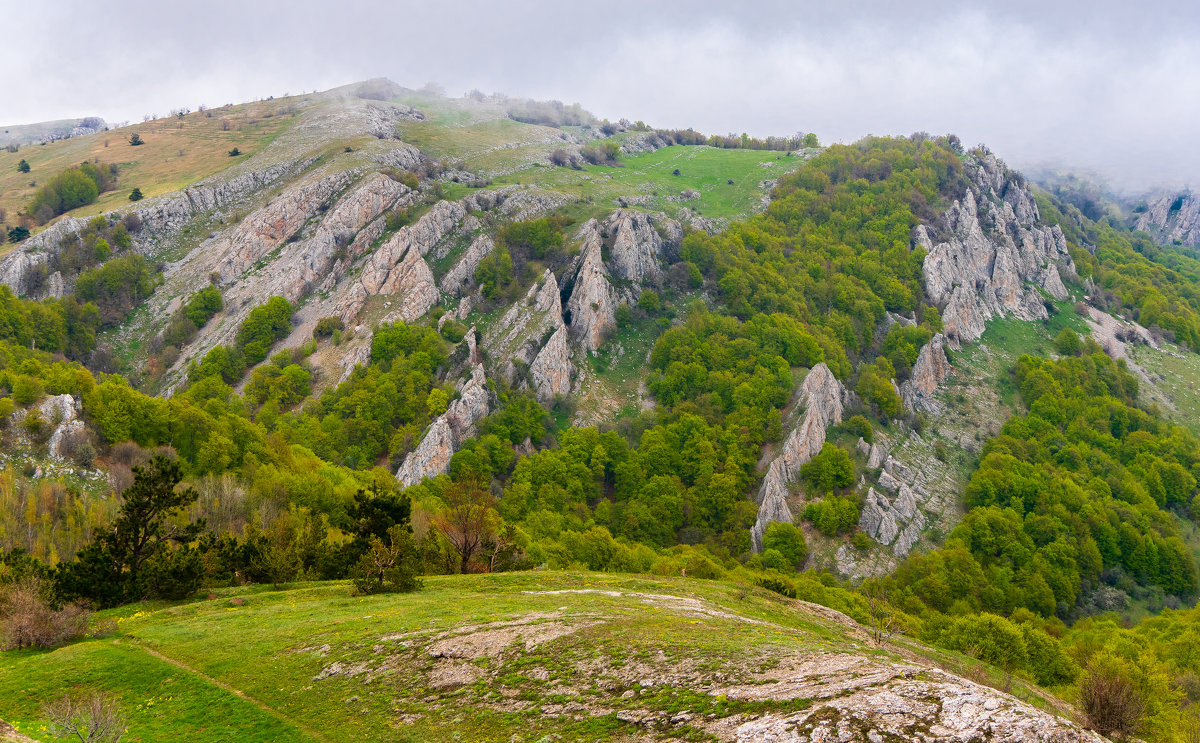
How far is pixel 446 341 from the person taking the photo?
112812 mm

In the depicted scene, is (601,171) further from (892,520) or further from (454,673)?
(454,673)

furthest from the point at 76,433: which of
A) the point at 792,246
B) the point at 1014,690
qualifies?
the point at 792,246

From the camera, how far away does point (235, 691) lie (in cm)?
2127

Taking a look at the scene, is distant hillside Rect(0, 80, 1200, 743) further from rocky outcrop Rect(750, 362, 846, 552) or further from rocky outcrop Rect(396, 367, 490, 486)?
rocky outcrop Rect(750, 362, 846, 552)

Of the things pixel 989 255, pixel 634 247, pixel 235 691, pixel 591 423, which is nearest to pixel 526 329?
pixel 591 423

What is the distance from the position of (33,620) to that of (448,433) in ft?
236

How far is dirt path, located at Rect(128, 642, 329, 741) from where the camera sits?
18344 mm

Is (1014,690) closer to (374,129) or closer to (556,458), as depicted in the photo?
(556,458)

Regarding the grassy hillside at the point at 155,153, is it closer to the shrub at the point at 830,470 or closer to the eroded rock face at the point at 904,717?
the shrub at the point at 830,470

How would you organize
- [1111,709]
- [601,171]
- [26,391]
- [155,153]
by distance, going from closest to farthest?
1. [1111,709]
2. [26,391]
3. [155,153]
4. [601,171]

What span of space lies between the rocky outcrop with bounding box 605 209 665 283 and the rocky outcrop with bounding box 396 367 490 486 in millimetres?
43133

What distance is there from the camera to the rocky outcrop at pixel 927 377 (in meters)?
120

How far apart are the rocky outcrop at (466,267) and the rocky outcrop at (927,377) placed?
301ft

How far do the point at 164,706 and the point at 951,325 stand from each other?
153 m
